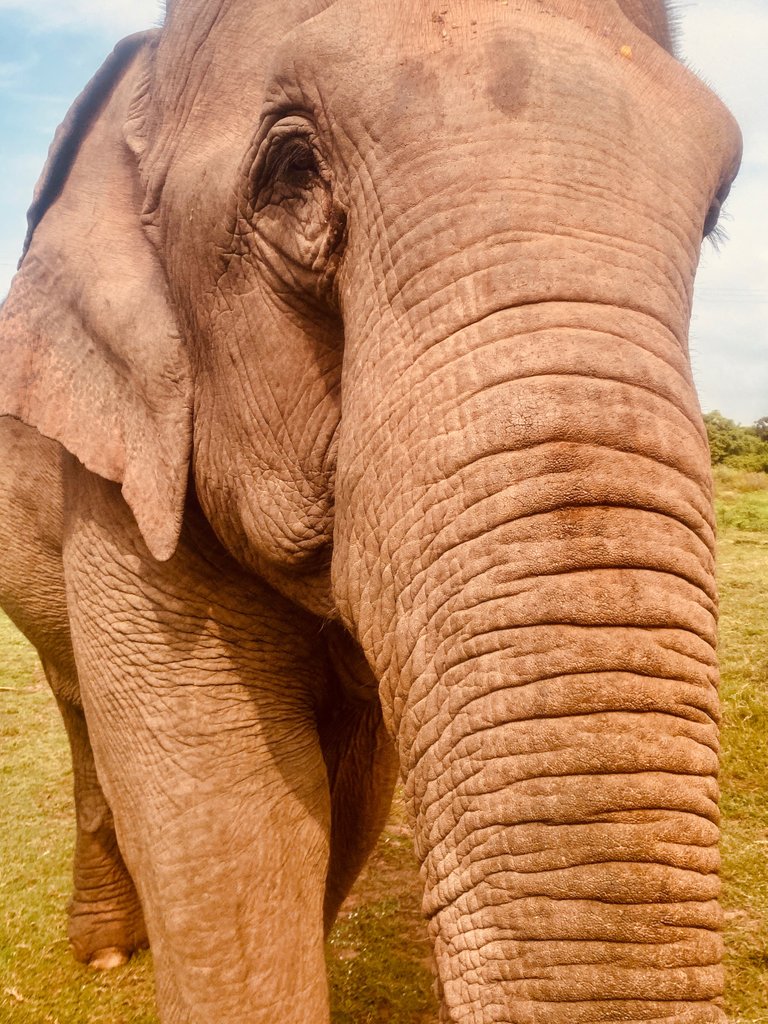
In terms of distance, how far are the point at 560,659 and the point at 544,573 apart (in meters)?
0.12

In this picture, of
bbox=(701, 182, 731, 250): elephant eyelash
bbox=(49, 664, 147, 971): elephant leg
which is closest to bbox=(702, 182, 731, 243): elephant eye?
bbox=(701, 182, 731, 250): elephant eyelash

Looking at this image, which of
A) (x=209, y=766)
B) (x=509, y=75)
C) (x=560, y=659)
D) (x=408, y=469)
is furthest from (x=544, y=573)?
(x=209, y=766)

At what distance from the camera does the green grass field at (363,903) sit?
12.6 feet

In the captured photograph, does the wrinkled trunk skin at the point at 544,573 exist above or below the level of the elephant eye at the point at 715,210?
below

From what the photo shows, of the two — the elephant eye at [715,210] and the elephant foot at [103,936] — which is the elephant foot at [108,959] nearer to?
the elephant foot at [103,936]

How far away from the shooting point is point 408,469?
5.53 feet

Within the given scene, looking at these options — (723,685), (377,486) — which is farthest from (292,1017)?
(723,685)

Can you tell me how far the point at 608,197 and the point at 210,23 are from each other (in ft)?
3.60

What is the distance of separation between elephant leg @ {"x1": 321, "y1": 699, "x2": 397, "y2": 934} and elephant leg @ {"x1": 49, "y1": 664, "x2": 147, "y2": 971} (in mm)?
969

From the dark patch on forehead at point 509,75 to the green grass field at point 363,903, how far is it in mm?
2969

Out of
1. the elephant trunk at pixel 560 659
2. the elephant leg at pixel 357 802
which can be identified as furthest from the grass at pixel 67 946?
the elephant trunk at pixel 560 659

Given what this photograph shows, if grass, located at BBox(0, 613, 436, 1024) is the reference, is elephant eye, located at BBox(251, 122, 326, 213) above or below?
above

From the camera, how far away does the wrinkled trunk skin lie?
57.2 inches

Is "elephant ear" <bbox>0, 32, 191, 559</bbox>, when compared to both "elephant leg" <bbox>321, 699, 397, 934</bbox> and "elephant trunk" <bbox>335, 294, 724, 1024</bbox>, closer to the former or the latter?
"elephant trunk" <bbox>335, 294, 724, 1024</bbox>
